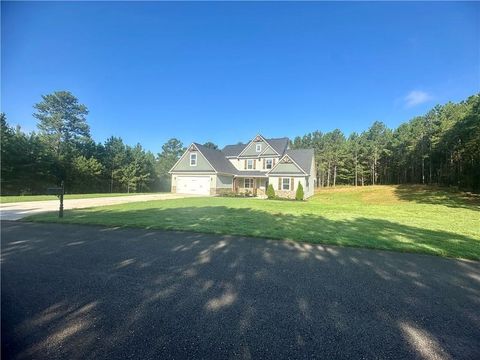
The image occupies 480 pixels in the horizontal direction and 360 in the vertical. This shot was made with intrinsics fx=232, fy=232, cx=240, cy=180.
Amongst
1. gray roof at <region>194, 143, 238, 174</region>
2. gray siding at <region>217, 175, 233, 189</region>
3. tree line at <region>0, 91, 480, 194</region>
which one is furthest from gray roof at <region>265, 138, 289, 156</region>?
tree line at <region>0, 91, 480, 194</region>

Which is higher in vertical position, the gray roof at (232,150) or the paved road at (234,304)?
the gray roof at (232,150)

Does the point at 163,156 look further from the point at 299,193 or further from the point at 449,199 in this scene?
the point at 449,199

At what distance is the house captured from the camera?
2609cm

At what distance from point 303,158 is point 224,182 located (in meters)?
10.0

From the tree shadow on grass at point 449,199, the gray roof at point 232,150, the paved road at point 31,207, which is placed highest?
the gray roof at point 232,150

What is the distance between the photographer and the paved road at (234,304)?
228 cm

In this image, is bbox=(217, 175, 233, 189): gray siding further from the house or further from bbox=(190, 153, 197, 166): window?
Answer: bbox=(190, 153, 197, 166): window

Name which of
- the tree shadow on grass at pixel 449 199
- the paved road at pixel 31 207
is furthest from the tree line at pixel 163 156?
the paved road at pixel 31 207

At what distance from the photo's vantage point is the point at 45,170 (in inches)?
1003

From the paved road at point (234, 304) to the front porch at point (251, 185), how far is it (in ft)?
78.8

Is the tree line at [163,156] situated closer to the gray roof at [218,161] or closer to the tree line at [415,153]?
the tree line at [415,153]

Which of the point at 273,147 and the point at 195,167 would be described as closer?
the point at 195,167

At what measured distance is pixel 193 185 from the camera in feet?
94.6

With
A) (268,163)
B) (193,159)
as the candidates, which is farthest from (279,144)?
(193,159)
